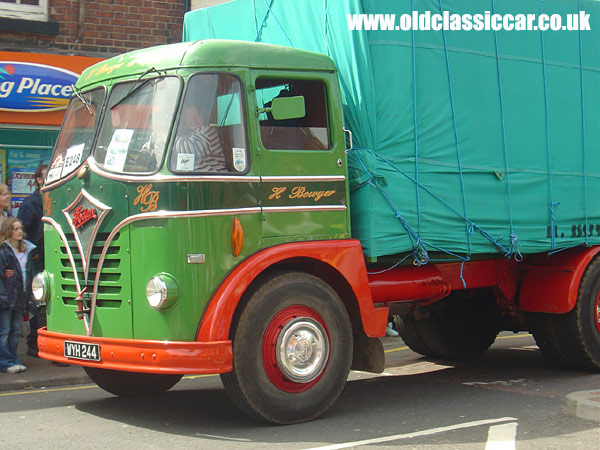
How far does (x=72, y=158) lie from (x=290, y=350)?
7.73ft

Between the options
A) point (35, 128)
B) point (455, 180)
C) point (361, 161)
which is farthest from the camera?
point (35, 128)

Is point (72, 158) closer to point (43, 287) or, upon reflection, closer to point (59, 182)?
→ point (59, 182)

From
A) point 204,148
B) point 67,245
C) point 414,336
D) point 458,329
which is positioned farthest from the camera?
point 414,336

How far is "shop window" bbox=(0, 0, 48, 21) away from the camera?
12914 mm

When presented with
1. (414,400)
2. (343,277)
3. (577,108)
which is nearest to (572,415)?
(414,400)

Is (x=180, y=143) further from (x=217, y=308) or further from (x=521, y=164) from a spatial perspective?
(x=521, y=164)

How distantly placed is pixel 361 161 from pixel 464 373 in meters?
3.04

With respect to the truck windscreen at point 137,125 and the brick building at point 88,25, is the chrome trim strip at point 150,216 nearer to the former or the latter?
the truck windscreen at point 137,125

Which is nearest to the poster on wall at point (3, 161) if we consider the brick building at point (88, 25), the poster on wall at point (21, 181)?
the poster on wall at point (21, 181)

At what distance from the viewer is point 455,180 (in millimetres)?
8320

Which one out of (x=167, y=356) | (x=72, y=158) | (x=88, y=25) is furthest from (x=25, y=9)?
(x=167, y=356)

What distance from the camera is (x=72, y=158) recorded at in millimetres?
7602
